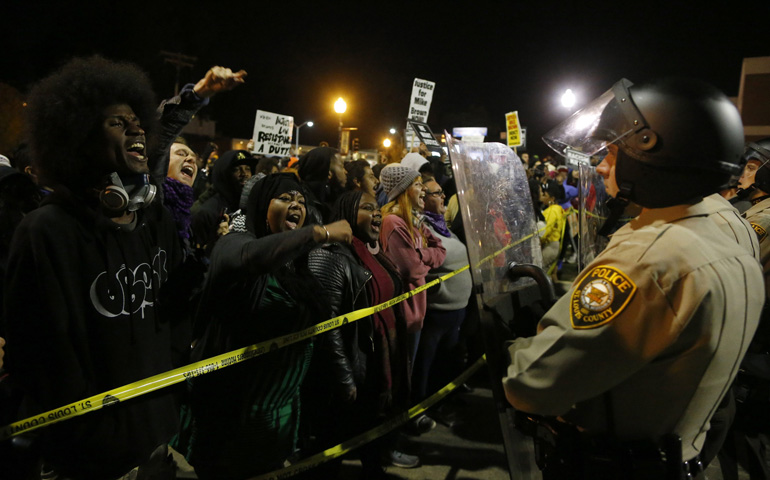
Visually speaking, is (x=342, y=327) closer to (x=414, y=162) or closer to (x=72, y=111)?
(x=72, y=111)

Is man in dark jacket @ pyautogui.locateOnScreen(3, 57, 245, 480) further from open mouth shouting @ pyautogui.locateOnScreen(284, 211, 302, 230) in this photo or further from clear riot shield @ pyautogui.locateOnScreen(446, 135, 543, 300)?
clear riot shield @ pyautogui.locateOnScreen(446, 135, 543, 300)

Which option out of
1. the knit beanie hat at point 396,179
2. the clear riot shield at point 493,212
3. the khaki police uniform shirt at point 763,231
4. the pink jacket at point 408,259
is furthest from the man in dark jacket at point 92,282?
the khaki police uniform shirt at point 763,231

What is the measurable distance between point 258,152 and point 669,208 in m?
7.26

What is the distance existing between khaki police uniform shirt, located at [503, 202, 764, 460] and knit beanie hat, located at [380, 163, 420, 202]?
304 centimetres

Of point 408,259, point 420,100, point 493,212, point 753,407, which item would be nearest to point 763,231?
point 753,407

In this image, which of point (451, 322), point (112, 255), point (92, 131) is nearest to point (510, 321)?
point (112, 255)

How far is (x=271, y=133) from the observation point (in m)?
8.16

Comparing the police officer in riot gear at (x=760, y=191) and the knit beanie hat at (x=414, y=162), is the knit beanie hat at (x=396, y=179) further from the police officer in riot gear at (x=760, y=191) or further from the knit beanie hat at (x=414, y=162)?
the police officer in riot gear at (x=760, y=191)

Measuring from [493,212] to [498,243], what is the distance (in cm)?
16

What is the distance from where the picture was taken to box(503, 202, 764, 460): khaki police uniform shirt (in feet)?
4.99

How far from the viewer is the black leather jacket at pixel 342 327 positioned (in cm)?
318

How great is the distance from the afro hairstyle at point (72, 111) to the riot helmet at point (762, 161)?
474 centimetres

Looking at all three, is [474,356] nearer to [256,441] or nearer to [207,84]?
[256,441]

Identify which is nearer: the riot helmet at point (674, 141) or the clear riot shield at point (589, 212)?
the riot helmet at point (674, 141)
